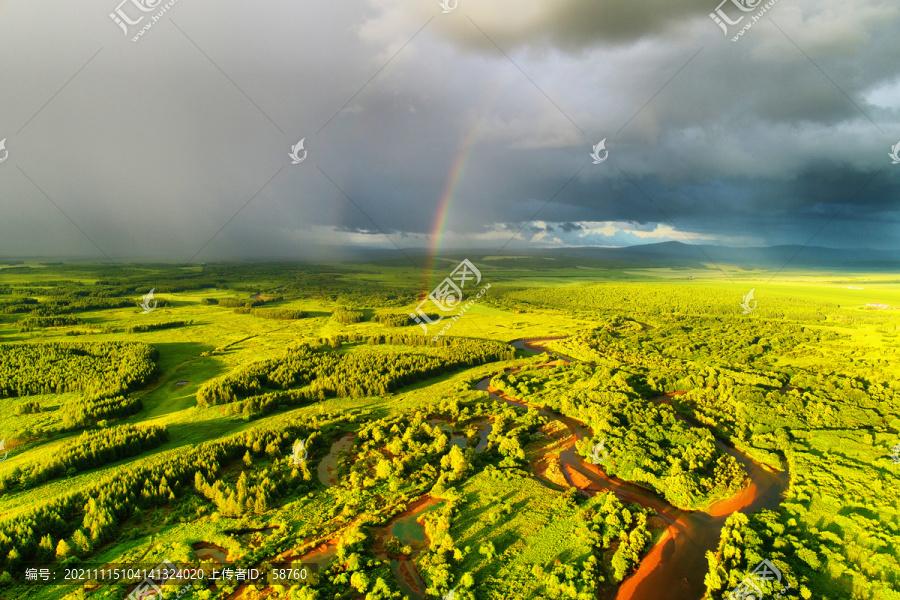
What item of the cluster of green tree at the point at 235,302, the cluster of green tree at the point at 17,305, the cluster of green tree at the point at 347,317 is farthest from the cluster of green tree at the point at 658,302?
the cluster of green tree at the point at 17,305

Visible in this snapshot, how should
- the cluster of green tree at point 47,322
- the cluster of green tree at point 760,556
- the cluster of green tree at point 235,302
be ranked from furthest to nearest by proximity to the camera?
the cluster of green tree at point 235,302, the cluster of green tree at point 47,322, the cluster of green tree at point 760,556

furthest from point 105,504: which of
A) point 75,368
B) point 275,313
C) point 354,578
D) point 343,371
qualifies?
point 275,313

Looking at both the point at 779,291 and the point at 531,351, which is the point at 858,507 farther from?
the point at 779,291

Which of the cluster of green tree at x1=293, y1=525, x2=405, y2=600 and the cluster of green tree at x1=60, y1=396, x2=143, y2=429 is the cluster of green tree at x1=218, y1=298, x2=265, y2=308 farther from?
the cluster of green tree at x1=293, y1=525, x2=405, y2=600

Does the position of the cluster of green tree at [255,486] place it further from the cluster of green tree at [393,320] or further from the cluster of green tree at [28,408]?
the cluster of green tree at [393,320]

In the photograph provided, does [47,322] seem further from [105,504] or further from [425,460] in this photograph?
[425,460]

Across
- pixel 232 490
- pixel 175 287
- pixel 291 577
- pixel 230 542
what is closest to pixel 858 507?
pixel 291 577
